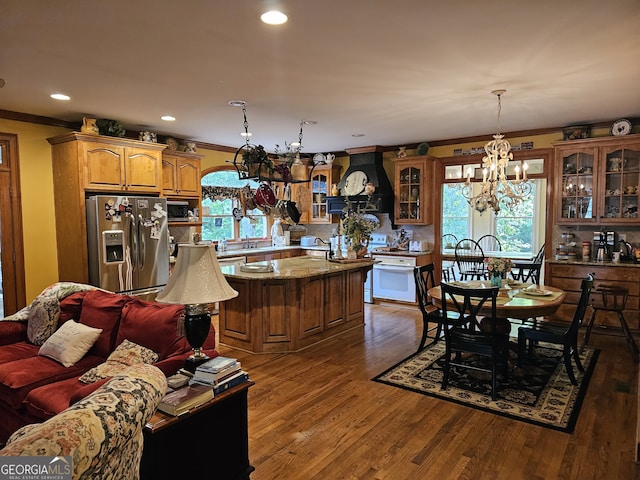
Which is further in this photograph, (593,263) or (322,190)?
(322,190)

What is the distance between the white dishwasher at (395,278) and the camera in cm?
664

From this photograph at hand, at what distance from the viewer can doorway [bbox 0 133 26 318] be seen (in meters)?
4.60

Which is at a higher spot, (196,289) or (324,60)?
(324,60)

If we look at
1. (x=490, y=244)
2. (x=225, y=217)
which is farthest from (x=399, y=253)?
(x=225, y=217)

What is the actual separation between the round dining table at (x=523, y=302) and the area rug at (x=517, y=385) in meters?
0.62

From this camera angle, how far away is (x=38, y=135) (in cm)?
487

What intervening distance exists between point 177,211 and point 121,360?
3652 mm

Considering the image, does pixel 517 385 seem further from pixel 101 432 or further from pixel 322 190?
pixel 322 190

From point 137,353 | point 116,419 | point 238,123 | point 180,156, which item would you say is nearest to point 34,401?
point 137,353

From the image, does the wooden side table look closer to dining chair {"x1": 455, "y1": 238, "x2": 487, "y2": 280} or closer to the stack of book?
the stack of book

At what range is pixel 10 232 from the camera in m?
4.66

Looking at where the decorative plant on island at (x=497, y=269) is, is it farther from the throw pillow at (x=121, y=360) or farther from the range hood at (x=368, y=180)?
the throw pillow at (x=121, y=360)

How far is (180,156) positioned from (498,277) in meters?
4.53

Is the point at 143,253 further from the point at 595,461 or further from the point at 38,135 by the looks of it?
the point at 595,461
